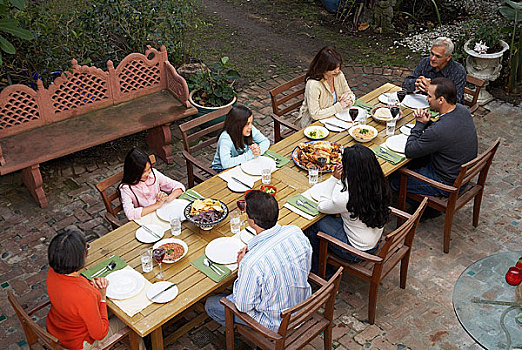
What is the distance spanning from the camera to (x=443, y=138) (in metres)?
5.73

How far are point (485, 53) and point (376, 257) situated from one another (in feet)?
16.5

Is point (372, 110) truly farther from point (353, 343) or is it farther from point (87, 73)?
point (87, 73)

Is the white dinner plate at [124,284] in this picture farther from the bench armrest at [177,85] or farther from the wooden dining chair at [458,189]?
the bench armrest at [177,85]

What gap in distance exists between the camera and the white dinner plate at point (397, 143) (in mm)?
5969

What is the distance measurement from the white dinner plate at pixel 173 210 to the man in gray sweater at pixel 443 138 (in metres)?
2.40

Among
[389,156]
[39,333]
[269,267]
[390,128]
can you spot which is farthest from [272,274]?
[390,128]

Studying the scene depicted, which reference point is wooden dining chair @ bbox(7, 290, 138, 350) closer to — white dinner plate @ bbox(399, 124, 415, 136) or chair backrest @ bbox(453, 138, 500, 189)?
chair backrest @ bbox(453, 138, 500, 189)

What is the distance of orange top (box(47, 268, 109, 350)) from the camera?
3.93 meters

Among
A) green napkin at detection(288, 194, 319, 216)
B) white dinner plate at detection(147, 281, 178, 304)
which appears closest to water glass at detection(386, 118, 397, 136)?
green napkin at detection(288, 194, 319, 216)

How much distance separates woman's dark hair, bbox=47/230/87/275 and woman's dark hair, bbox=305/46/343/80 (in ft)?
12.3

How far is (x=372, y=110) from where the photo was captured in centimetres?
664

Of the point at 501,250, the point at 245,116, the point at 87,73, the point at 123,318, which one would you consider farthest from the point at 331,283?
the point at 87,73

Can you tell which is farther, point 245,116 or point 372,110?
point 372,110

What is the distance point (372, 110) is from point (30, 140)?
408 cm
